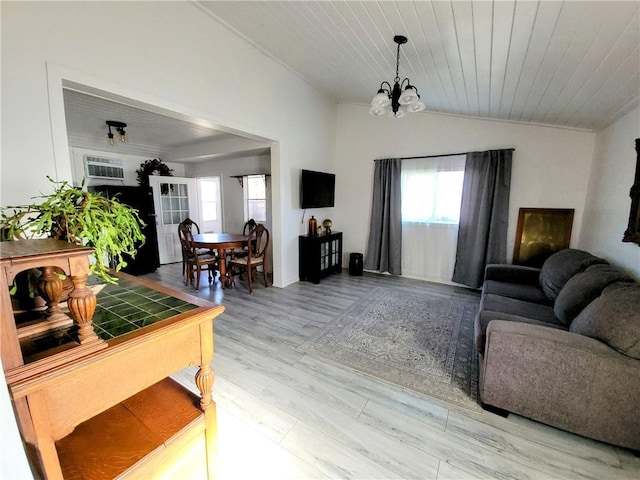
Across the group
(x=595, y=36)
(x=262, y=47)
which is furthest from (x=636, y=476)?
(x=262, y=47)

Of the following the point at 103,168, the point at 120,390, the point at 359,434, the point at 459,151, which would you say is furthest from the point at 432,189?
the point at 103,168

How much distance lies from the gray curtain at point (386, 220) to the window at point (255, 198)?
216cm

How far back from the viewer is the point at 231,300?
3.63 m

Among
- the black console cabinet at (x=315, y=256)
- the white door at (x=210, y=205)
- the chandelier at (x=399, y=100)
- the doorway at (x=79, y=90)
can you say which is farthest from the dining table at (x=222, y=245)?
the chandelier at (x=399, y=100)

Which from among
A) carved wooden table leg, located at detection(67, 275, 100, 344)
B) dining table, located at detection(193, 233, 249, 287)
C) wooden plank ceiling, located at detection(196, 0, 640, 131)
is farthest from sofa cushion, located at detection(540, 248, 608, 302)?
dining table, located at detection(193, 233, 249, 287)

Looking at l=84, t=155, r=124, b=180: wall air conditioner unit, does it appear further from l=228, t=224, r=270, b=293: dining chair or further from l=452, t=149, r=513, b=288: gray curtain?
l=452, t=149, r=513, b=288: gray curtain

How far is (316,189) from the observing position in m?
4.43

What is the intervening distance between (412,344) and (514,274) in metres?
1.70

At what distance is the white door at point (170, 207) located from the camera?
546 cm

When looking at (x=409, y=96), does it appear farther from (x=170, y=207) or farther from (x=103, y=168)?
(x=103, y=168)

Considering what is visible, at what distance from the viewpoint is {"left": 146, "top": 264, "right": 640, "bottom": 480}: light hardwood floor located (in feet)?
4.64

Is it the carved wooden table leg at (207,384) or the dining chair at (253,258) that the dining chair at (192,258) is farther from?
the carved wooden table leg at (207,384)

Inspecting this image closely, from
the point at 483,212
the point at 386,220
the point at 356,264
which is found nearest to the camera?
the point at 483,212

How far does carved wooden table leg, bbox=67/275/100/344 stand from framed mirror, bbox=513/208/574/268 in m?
4.64
